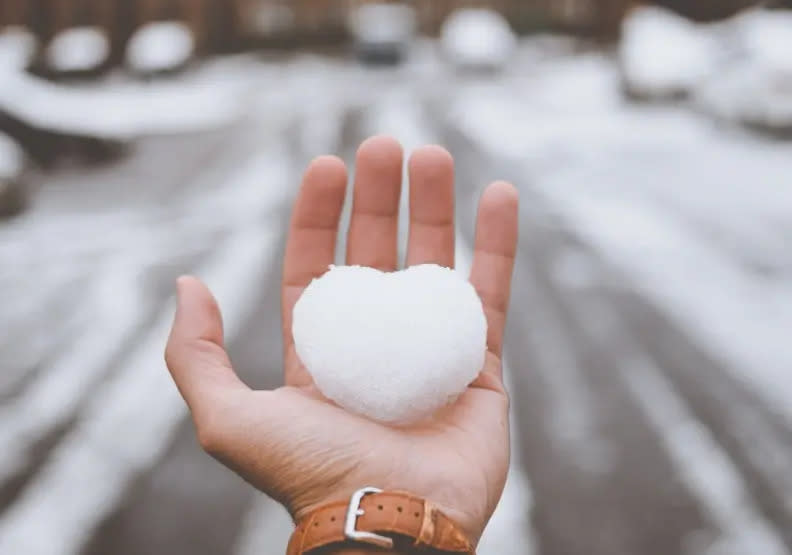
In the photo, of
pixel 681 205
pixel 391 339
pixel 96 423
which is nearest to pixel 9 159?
pixel 96 423

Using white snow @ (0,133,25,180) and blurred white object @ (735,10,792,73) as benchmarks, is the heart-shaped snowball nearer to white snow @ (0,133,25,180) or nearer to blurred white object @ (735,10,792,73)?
white snow @ (0,133,25,180)

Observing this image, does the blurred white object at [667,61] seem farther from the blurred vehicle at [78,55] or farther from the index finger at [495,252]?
the blurred vehicle at [78,55]

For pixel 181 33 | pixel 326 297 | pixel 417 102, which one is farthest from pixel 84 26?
Result: pixel 326 297

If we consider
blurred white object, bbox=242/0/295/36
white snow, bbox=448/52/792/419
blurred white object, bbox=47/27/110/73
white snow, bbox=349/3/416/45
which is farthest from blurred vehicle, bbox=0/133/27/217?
blurred white object, bbox=242/0/295/36

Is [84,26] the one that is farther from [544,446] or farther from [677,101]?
[544,446]

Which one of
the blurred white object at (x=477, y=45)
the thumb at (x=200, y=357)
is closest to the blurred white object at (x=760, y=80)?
the blurred white object at (x=477, y=45)
